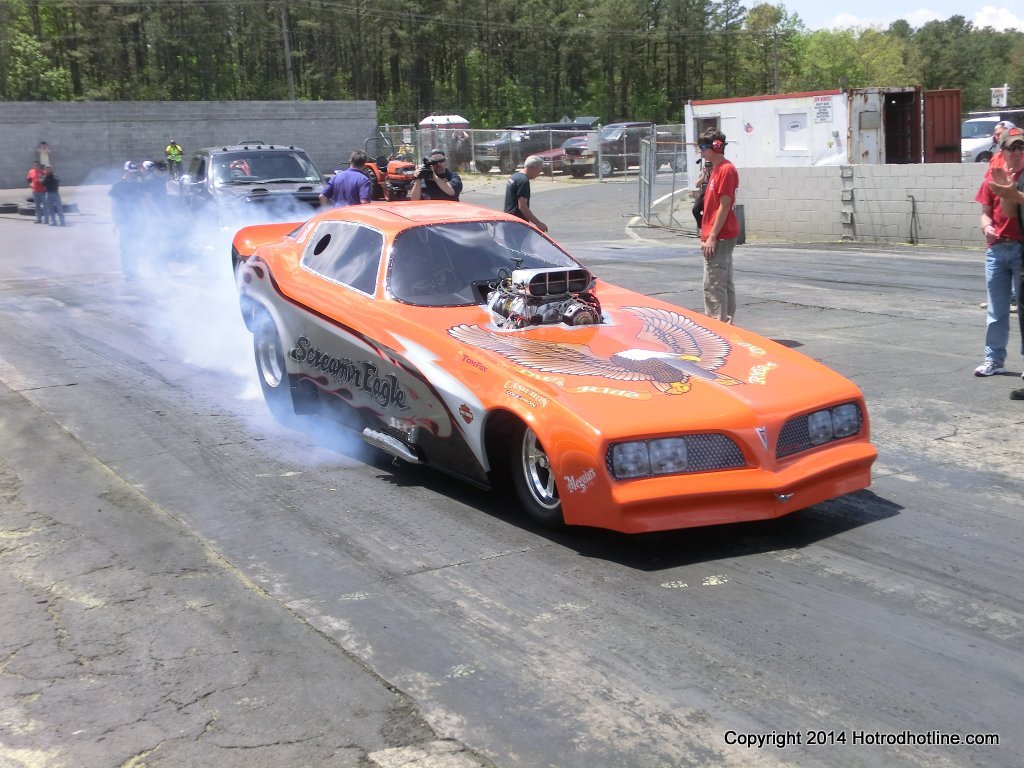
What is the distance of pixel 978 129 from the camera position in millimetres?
30859

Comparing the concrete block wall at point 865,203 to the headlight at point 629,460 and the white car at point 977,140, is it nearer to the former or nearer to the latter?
the white car at point 977,140

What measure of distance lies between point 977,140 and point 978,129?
Result: 2.85ft

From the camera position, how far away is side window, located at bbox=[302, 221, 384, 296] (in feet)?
22.4

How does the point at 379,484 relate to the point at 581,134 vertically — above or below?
below

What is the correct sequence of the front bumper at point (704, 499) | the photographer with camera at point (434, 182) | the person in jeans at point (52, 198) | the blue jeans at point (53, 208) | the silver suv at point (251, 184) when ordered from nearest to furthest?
the front bumper at point (704, 499)
the photographer with camera at point (434, 182)
the silver suv at point (251, 184)
the person in jeans at point (52, 198)
the blue jeans at point (53, 208)

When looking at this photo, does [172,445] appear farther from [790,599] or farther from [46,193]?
[46,193]

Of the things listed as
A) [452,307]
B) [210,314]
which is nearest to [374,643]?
[452,307]

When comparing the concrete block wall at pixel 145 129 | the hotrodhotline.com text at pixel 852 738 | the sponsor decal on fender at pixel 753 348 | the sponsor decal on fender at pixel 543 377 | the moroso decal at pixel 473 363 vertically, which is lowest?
the hotrodhotline.com text at pixel 852 738

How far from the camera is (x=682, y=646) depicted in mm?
4129

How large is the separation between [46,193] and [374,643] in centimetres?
2519

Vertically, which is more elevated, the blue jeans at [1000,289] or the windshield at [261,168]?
the windshield at [261,168]

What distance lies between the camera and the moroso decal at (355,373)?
20.2 feet

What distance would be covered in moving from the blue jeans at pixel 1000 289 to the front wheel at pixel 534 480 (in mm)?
4557

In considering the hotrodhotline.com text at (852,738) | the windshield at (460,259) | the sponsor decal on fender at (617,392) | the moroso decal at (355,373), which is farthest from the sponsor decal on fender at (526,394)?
the hotrodhotline.com text at (852,738)
